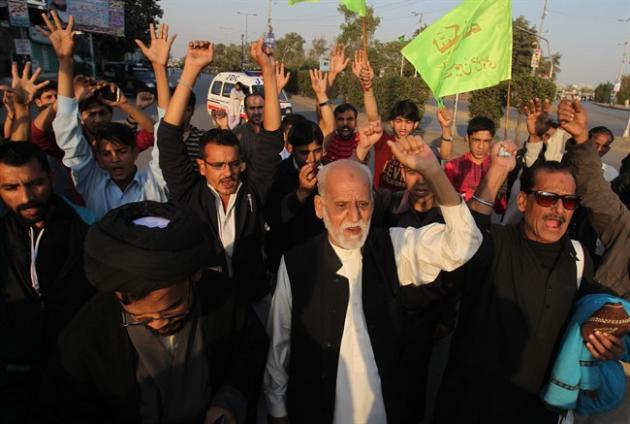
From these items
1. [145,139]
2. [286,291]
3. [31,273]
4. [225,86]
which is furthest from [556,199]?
[225,86]

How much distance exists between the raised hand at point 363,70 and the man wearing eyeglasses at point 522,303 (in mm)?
2636

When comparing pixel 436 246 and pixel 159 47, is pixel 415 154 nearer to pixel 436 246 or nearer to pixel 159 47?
pixel 436 246

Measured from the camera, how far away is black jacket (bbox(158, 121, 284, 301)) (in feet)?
8.59

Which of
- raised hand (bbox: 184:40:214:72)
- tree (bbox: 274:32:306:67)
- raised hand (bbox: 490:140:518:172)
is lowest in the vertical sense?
raised hand (bbox: 490:140:518:172)

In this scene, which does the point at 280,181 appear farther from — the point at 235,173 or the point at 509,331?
the point at 509,331

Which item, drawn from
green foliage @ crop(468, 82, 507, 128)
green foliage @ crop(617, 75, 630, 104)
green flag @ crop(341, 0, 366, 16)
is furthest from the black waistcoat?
Result: green foliage @ crop(617, 75, 630, 104)

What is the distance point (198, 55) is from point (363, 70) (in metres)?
2.20

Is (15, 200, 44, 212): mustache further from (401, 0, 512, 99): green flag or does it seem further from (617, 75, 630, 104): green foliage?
(617, 75, 630, 104): green foliage

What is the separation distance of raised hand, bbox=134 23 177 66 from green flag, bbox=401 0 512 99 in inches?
77.3

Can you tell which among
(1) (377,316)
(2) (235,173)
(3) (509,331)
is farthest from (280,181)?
(3) (509,331)

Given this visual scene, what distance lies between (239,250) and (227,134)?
0.73 m

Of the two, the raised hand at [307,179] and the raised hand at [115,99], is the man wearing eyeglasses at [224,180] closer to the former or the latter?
the raised hand at [307,179]

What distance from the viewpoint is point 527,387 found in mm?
2105

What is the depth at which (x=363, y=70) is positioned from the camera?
4.58m
